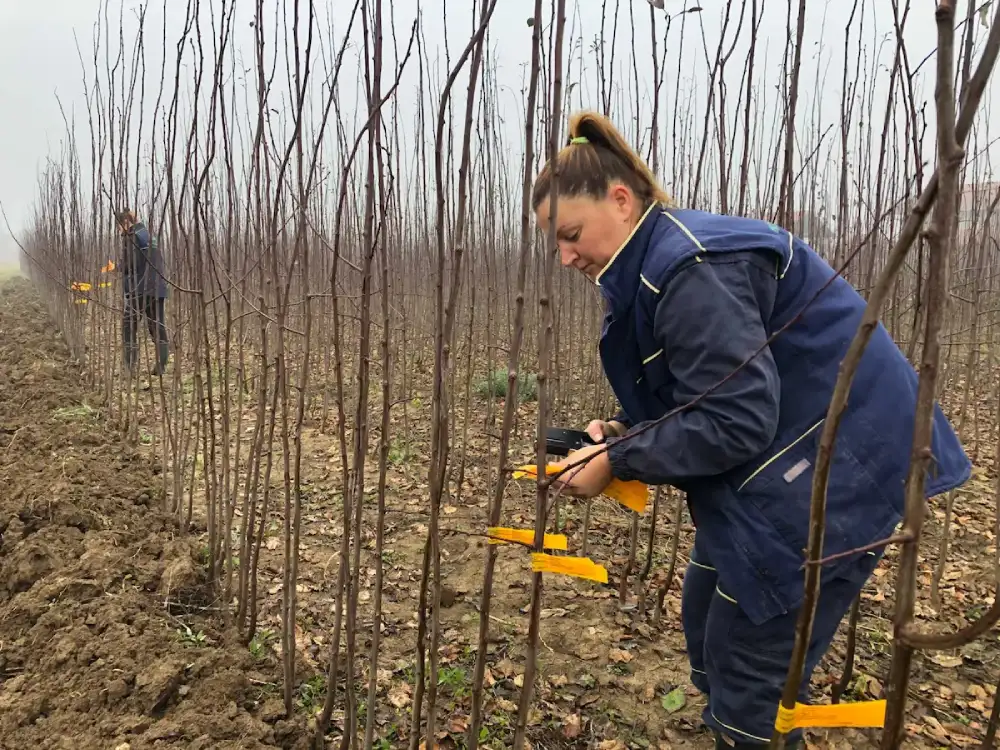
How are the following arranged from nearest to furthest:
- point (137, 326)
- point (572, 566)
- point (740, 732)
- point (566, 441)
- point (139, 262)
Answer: point (572, 566) < point (740, 732) < point (566, 441) < point (137, 326) < point (139, 262)

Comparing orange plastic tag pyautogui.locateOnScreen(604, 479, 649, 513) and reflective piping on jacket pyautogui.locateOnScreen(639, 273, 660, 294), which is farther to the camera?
orange plastic tag pyautogui.locateOnScreen(604, 479, 649, 513)

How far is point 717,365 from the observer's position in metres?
0.96

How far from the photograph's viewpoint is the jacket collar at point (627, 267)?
3.57 feet

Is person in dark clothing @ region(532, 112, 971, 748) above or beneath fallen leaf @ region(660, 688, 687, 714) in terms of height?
above

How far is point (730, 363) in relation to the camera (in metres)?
0.96

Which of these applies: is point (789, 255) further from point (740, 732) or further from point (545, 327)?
point (740, 732)

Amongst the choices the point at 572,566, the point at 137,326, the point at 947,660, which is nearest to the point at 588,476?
the point at 572,566

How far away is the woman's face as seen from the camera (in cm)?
111

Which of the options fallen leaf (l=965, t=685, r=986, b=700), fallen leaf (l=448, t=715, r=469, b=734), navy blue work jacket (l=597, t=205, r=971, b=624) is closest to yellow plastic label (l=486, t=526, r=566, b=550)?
navy blue work jacket (l=597, t=205, r=971, b=624)

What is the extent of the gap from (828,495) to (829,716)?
1.34 feet

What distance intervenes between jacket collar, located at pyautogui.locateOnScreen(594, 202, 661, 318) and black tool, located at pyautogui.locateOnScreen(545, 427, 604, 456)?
311mm

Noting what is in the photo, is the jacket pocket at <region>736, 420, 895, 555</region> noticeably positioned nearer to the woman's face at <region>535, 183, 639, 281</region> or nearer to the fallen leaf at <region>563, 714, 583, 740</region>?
the woman's face at <region>535, 183, 639, 281</region>

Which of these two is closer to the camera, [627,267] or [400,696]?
[627,267]

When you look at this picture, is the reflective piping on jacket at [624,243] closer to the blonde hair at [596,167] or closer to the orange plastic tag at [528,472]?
the blonde hair at [596,167]
